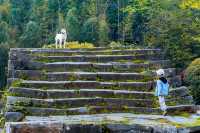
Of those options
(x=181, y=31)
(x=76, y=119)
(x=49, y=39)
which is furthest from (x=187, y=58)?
(x=49, y=39)

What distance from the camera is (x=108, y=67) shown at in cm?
1086

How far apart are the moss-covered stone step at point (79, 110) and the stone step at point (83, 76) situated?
124 cm

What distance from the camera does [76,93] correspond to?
378 inches

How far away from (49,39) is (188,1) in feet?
81.8

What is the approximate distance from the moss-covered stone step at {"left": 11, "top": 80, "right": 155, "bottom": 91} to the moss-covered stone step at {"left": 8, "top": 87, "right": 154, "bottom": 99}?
25 centimetres

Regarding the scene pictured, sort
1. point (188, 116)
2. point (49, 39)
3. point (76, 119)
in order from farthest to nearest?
1. point (49, 39)
2. point (188, 116)
3. point (76, 119)

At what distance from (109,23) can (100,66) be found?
2834 centimetres

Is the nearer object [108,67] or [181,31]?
[108,67]

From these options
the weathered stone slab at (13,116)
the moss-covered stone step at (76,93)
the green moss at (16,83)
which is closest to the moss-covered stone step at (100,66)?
the green moss at (16,83)

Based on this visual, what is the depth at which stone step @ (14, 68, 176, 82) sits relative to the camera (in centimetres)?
1012

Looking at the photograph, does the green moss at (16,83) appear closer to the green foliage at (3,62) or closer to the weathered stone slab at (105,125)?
the weathered stone slab at (105,125)

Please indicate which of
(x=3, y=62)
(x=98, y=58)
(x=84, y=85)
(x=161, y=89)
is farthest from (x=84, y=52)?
(x=3, y=62)

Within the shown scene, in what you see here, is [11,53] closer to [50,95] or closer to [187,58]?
[50,95]

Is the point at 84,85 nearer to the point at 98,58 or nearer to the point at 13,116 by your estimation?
the point at 98,58
